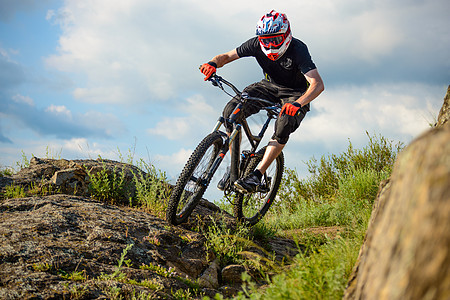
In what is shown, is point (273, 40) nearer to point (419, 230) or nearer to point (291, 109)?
point (291, 109)

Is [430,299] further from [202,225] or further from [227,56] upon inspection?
[227,56]

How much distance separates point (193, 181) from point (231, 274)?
1.20 metres

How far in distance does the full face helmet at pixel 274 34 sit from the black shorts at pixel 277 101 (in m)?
0.46

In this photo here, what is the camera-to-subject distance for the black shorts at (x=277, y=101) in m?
4.83

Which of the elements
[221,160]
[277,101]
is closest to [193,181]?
[221,160]

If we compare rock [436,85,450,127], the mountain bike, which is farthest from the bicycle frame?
rock [436,85,450,127]

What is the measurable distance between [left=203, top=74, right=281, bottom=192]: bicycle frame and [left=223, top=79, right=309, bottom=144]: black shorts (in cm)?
9

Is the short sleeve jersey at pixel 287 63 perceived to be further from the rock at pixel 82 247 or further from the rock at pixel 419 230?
the rock at pixel 419 230

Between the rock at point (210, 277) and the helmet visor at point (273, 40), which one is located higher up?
the helmet visor at point (273, 40)

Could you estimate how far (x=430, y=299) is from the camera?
1.30 metres

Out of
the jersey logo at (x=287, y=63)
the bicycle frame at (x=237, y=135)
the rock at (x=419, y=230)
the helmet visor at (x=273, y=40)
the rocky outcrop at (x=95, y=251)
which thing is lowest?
the rocky outcrop at (x=95, y=251)

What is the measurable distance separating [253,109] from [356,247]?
99.7 inches

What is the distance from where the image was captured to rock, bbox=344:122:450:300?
1.32 metres

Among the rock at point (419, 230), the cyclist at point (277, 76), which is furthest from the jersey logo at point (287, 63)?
the rock at point (419, 230)
